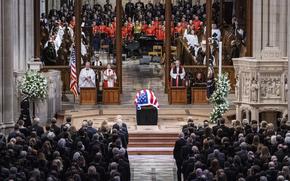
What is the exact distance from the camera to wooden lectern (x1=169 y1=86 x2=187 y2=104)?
42406 millimetres

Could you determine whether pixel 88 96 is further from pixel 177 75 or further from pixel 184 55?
pixel 184 55

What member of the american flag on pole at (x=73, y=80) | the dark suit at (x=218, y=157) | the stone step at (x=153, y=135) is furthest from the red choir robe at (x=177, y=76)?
the dark suit at (x=218, y=157)

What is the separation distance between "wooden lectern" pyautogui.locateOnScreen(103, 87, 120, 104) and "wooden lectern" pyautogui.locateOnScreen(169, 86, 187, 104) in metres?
2.10

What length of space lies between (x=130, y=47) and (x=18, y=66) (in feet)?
29.1

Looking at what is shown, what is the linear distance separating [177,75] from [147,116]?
5.91m

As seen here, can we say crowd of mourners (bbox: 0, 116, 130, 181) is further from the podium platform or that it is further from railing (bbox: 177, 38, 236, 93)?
railing (bbox: 177, 38, 236, 93)

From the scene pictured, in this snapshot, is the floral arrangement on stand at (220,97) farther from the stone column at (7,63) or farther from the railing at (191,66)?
the stone column at (7,63)

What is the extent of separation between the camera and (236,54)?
149ft

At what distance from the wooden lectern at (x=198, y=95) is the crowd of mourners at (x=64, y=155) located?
1275cm

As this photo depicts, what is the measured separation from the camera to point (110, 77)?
139ft

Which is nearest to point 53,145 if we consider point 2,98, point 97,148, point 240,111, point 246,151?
point 97,148

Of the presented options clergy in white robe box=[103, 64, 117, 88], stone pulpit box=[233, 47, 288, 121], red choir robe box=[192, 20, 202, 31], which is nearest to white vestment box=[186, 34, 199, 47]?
red choir robe box=[192, 20, 202, 31]

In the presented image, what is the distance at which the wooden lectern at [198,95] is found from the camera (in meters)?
42.4

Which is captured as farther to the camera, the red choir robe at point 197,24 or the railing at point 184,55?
the red choir robe at point 197,24
